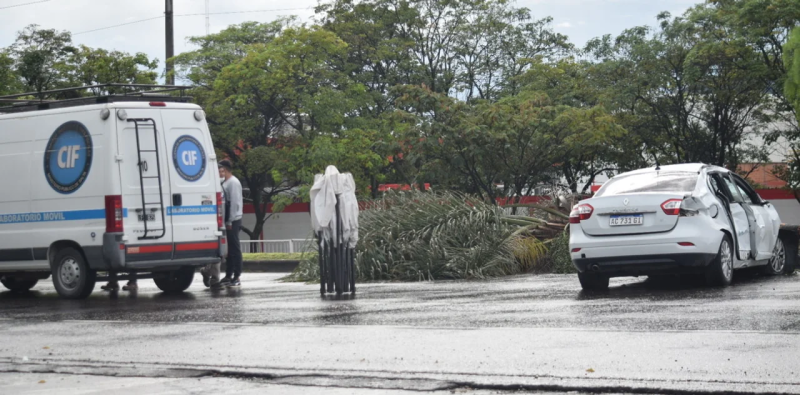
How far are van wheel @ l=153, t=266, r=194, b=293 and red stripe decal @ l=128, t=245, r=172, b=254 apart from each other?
1163mm

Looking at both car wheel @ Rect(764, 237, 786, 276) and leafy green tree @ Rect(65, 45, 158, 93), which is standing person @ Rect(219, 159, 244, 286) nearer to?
car wheel @ Rect(764, 237, 786, 276)

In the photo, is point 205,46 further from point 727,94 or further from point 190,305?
point 190,305

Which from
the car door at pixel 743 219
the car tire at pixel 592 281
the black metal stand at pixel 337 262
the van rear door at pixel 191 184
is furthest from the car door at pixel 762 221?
the van rear door at pixel 191 184

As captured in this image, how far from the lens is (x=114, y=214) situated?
43.9 ft

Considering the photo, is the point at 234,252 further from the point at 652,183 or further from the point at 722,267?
the point at 722,267

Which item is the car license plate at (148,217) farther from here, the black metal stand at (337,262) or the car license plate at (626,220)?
the car license plate at (626,220)

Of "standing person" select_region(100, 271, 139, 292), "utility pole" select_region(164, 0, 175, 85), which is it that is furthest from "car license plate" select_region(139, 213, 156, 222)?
"utility pole" select_region(164, 0, 175, 85)

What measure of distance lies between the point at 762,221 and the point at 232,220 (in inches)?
291

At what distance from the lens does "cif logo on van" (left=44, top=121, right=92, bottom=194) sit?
1358 centimetres

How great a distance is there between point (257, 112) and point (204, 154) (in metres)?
36.5

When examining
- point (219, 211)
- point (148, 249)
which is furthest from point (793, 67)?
point (148, 249)

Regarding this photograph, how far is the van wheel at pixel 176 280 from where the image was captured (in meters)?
15.2

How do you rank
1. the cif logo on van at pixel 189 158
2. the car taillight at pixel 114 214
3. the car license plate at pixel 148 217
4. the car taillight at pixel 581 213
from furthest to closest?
the cif logo on van at pixel 189 158 < the car license plate at pixel 148 217 < the car taillight at pixel 114 214 < the car taillight at pixel 581 213

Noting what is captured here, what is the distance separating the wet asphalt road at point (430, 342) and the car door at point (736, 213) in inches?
20.8
